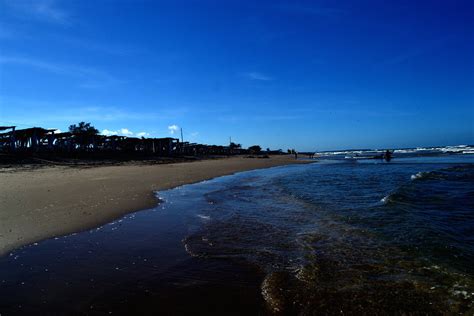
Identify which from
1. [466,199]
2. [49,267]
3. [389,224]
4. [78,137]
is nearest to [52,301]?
[49,267]

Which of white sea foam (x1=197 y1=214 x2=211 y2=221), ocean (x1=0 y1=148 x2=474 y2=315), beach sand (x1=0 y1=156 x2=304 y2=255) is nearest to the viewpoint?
ocean (x1=0 y1=148 x2=474 y2=315)

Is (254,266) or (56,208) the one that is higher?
(56,208)

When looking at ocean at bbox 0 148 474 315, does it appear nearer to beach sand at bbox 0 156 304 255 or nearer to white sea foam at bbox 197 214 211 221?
white sea foam at bbox 197 214 211 221

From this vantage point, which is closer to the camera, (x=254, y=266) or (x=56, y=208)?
(x=254, y=266)

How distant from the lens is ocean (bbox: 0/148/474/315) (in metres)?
3.41

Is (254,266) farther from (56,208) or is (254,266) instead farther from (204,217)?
(56,208)

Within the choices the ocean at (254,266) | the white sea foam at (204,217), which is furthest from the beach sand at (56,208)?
the white sea foam at (204,217)

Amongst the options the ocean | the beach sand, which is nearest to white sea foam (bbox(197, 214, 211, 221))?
the ocean

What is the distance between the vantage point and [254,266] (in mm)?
4652

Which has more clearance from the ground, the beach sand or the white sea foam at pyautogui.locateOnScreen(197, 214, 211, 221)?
the beach sand

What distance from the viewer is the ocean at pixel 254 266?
341cm

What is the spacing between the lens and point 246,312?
10.6 ft

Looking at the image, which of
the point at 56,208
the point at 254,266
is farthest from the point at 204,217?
the point at 56,208

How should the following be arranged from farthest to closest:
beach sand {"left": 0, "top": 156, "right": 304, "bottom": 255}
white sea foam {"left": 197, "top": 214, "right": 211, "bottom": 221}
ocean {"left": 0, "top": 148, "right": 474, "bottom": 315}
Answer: white sea foam {"left": 197, "top": 214, "right": 211, "bottom": 221}
beach sand {"left": 0, "top": 156, "right": 304, "bottom": 255}
ocean {"left": 0, "top": 148, "right": 474, "bottom": 315}
